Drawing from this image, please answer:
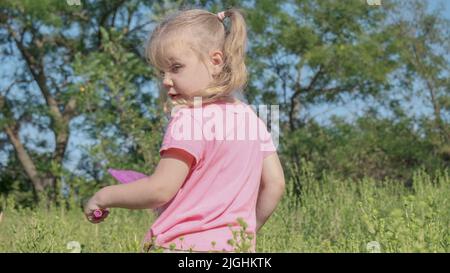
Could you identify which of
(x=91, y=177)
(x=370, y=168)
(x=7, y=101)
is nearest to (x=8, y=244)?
(x=91, y=177)

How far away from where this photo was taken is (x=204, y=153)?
7.55 ft

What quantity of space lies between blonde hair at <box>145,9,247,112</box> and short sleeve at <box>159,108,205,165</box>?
0.14 meters

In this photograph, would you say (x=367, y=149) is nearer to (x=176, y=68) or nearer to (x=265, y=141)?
(x=265, y=141)

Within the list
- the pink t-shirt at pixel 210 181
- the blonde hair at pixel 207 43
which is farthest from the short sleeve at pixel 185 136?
the blonde hair at pixel 207 43

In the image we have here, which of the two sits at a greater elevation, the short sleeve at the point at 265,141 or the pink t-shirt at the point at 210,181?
the short sleeve at the point at 265,141

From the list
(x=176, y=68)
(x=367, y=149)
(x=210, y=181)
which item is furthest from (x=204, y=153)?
(x=367, y=149)

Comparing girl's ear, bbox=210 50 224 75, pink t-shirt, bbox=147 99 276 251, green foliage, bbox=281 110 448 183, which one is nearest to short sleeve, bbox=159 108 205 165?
pink t-shirt, bbox=147 99 276 251

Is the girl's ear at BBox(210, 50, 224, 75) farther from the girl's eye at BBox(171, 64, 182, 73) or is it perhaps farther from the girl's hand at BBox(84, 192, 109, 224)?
the girl's hand at BBox(84, 192, 109, 224)

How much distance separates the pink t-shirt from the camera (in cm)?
224

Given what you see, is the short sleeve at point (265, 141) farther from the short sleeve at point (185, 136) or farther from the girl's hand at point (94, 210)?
the girl's hand at point (94, 210)

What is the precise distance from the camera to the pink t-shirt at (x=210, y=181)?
2.24m

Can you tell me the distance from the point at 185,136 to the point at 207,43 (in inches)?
15.5
